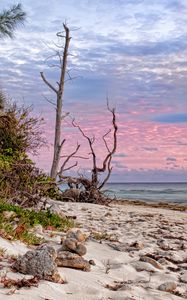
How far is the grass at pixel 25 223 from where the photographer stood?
6652 mm

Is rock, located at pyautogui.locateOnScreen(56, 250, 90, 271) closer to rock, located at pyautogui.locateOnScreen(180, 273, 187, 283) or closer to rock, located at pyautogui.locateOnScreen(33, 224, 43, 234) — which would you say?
rock, located at pyautogui.locateOnScreen(180, 273, 187, 283)

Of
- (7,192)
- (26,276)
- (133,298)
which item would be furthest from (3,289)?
(7,192)

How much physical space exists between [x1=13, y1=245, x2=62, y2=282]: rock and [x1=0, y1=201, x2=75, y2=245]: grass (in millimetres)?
1442

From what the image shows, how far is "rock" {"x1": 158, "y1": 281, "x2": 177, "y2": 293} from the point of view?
5391 mm

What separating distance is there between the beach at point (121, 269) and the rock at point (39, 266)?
88mm

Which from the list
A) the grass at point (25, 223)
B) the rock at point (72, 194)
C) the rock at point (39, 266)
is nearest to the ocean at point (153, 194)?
the rock at point (72, 194)

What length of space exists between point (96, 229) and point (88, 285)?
14.6ft

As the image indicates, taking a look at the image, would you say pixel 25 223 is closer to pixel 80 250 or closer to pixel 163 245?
pixel 80 250

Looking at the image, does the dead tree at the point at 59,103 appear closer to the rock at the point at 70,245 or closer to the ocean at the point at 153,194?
the ocean at the point at 153,194

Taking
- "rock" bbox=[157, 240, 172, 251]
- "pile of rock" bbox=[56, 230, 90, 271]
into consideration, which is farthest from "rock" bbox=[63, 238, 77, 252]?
"rock" bbox=[157, 240, 172, 251]

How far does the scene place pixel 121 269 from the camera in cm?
616

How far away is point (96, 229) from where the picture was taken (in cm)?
949

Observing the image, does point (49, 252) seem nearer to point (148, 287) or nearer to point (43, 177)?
point (148, 287)

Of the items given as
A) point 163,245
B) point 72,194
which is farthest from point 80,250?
point 72,194
